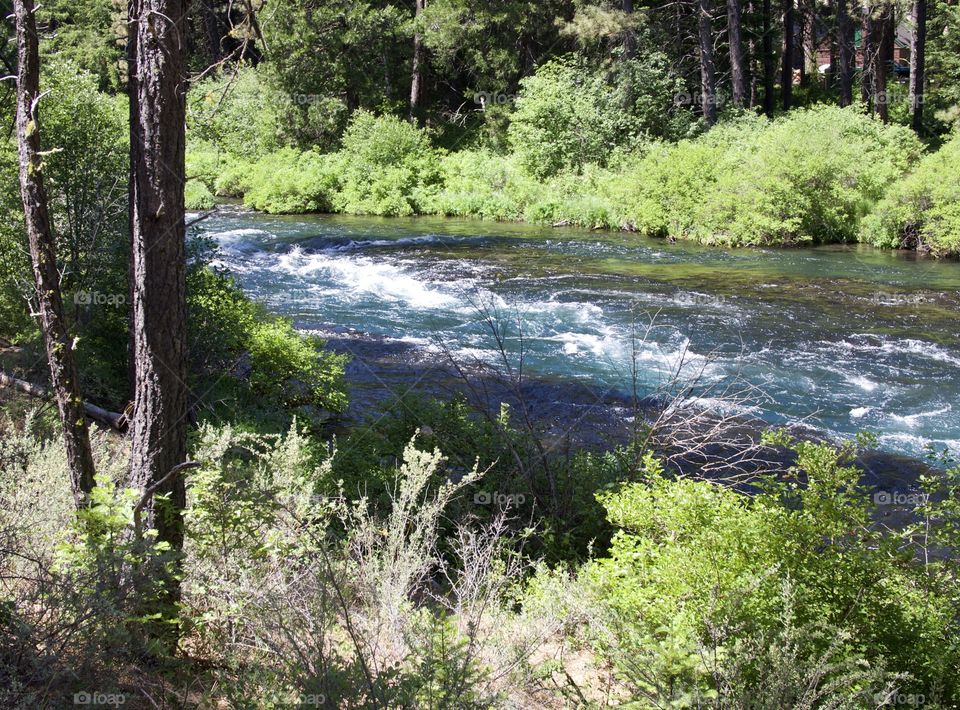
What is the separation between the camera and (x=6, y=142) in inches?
348

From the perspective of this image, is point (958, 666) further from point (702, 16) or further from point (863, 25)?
point (863, 25)

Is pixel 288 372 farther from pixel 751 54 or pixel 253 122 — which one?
pixel 751 54

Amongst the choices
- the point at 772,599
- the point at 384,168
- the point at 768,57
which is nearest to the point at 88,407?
the point at 772,599

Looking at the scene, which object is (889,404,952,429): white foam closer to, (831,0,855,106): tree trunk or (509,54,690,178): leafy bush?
(509,54,690,178): leafy bush

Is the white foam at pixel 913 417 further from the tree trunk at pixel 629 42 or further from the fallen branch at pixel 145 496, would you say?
the tree trunk at pixel 629 42

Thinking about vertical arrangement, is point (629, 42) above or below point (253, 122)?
above

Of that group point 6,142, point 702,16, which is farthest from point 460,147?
point 6,142

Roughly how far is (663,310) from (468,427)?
25.7 feet

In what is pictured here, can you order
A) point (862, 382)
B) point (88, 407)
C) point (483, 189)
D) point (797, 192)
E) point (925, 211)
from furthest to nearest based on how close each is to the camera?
1. point (483, 189)
2. point (797, 192)
3. point (925, 211)
4. point (862, 382)
5. point (88, 407)

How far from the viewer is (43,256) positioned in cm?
485

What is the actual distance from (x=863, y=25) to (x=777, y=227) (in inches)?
747


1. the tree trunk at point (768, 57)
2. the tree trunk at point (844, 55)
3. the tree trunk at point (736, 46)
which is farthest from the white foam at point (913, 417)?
the tree trunk at point (768, 57)

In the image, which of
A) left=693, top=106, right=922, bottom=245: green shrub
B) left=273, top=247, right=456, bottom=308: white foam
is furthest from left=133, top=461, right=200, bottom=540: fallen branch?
left=693, top=106, right=922, bottom=245: green shrub

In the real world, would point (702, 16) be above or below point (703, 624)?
above
